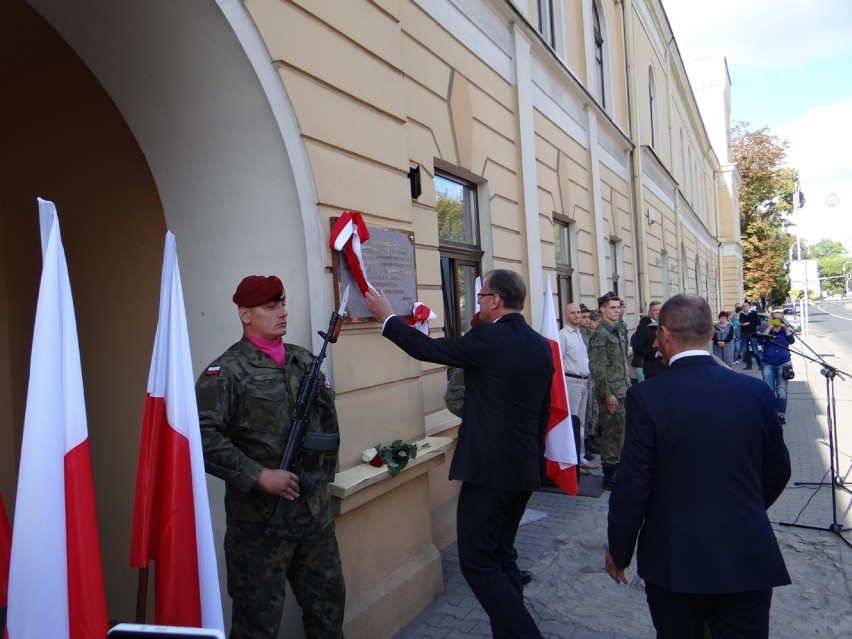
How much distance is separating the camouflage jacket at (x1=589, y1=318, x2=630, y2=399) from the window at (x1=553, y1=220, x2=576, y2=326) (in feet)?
6.68

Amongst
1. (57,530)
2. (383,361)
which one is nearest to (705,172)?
(383,361)

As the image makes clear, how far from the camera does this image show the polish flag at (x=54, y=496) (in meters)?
1.58

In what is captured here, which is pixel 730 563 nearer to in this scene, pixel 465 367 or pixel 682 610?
pixel 682 610

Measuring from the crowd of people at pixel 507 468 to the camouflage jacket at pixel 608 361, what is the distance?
3282 mm

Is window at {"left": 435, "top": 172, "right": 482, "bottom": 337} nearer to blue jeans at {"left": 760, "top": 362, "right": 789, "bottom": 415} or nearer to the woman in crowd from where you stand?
blue jeans at {"left": 760, "top": 362, "right": 789, "bottom": 415}

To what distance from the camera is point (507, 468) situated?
3.18m

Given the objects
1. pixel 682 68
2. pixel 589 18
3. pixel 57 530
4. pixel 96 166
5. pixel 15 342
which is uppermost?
pixel 682 68

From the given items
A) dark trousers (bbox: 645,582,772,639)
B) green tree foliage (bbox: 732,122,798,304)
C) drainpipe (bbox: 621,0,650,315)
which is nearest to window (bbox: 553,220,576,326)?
drainpipe (bbox: 621,0,650,315)

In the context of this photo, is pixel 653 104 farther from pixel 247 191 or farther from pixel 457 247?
pixel 247 191

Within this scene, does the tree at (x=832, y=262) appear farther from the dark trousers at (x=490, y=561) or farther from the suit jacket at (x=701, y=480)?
the suit jacket at (x=701, y=480)

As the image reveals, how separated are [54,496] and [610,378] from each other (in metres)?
5.81

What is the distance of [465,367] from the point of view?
10.7ft

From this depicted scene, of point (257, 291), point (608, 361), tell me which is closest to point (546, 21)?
point (608, 361)

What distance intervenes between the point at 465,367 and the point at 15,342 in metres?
2.76
